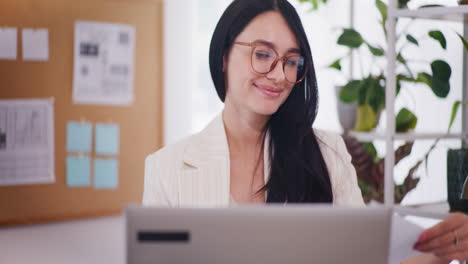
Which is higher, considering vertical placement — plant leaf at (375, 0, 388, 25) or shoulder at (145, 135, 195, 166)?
plant leaf at (375, 0, 388, 25)

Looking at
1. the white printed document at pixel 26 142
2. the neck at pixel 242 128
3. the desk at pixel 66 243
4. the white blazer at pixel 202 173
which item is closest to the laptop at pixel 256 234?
the white blazer at pixel 202 173

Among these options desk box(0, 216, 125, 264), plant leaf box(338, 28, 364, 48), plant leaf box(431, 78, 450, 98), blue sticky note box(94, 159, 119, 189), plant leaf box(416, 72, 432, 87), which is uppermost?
plant leaf box(338, 28, 364, 48)

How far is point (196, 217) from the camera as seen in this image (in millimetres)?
753

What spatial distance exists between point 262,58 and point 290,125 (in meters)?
0.21

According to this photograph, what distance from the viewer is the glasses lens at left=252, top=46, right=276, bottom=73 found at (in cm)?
138

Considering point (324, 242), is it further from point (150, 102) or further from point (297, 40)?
point (150, 102)

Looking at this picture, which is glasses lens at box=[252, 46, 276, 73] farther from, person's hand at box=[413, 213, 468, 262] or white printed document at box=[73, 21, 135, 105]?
white printed document at box=[73, 21, 135, 105]

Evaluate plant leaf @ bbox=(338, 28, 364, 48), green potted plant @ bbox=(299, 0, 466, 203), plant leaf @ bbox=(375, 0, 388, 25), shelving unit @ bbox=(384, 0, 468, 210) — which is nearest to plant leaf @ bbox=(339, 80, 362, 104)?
green potted plant @ bbox=(299, 0, 466, 203)

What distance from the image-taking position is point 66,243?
12.3 feet

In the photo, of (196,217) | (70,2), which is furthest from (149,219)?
(70,2)

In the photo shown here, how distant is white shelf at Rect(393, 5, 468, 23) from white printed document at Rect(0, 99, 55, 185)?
108 inches

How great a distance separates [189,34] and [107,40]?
25.7 inches

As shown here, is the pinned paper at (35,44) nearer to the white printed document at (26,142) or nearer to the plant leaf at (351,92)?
the white printed document at (26,142)

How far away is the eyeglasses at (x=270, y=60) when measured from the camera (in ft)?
4.53
